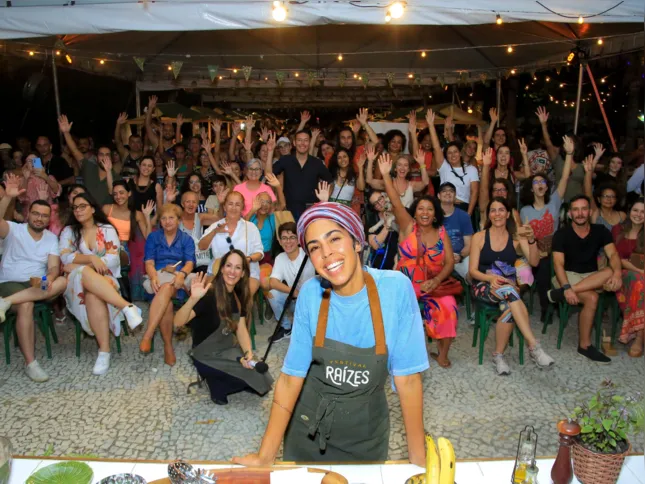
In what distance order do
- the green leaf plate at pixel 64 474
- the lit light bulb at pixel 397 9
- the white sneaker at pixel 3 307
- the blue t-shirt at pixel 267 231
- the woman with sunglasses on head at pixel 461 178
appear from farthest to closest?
the woman with sunglasses on head at pixel 461 178 < the blue t-shirt at pixel 267 231 < the lit light bulb at pixel 397 9 < the white sneaker at pixel 3 307 < the green leaf plate at pixel 64 474

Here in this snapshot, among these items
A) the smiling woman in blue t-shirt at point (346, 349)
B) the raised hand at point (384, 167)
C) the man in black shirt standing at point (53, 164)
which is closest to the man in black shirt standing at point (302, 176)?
the raised hand at point (384, 167)

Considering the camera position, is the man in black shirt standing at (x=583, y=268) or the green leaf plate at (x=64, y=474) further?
the man in black shirt standing at (x=583, y=268)

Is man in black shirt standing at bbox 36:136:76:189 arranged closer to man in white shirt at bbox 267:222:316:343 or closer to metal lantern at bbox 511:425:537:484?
man in white shirt at bbox 267:222:316:343

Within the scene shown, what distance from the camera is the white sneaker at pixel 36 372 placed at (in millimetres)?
4066

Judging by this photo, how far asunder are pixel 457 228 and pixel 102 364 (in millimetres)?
3239

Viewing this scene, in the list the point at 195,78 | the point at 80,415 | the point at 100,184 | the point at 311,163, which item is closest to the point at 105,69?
the point at 195,78

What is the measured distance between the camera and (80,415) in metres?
3.57

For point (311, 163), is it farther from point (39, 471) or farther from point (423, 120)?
point (423, 120)

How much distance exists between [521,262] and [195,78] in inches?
257

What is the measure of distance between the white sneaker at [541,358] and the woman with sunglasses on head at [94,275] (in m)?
3.06

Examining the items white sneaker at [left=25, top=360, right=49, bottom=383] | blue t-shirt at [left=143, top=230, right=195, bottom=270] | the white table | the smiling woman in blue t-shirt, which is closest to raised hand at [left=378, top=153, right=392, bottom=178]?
blue t-shirt at [left=143, top=230, right=195, bottom=270]

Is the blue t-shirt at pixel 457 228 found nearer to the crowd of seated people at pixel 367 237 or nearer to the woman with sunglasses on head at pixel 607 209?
the crowd of seated people at pixel 367 237

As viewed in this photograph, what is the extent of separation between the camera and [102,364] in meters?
4.24

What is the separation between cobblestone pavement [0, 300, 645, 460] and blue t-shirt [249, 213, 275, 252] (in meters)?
1.09
